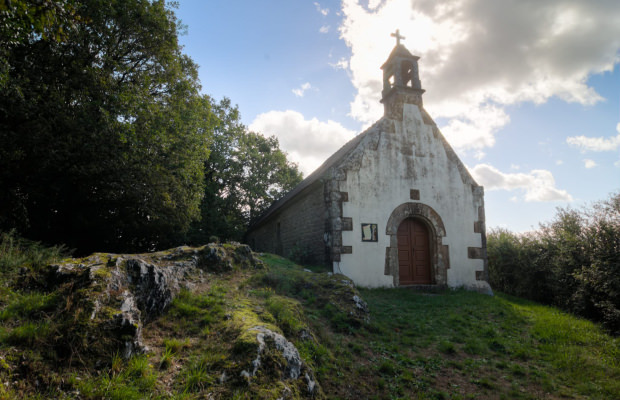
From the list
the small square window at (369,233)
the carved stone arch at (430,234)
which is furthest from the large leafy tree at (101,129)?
the carved stone arch at (430,234)

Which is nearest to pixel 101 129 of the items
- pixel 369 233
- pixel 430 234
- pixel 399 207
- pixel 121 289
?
pixel 121 289

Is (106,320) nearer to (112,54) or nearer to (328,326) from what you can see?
(328,326)

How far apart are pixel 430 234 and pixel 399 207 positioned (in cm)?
188

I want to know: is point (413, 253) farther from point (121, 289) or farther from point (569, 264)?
point (121, 289)

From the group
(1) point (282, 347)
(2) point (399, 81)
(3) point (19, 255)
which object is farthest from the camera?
(2) point (399, 81)

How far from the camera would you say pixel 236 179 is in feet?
84.0

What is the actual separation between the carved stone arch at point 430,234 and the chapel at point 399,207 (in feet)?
0.13

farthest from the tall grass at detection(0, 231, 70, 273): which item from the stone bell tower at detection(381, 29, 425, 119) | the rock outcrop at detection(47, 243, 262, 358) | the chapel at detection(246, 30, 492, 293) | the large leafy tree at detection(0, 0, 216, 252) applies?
the stone bell tower at detection(381, 29, 425, 119)

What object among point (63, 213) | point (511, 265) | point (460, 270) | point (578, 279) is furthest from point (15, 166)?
point (511, 265)

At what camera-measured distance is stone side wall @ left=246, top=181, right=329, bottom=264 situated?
12.4m

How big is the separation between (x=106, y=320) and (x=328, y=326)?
4085mm

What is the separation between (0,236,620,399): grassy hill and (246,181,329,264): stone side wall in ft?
12.1

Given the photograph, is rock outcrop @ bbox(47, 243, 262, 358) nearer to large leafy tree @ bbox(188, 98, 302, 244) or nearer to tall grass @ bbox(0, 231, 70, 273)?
tall grass @ bbox(0, 231, 70, 273)

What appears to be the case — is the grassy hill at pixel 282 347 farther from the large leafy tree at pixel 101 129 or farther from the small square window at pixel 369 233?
the large leafy tree at pixel 101 129
